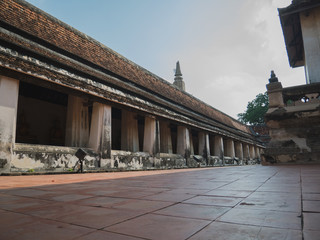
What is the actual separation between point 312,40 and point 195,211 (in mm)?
7648

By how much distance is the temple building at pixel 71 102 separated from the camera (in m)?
5.16

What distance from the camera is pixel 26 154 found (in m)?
5.17

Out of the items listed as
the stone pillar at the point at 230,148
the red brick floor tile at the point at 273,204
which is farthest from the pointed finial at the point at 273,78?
the stone pillar at the point at 230,148

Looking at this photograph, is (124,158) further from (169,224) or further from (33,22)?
(169,224)

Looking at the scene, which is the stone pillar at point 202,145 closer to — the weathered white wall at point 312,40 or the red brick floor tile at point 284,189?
the weathered white wall at point 312,40

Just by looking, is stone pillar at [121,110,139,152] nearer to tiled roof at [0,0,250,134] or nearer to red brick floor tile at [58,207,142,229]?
tiled roof at [0,0,250,134]

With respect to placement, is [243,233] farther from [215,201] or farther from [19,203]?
[19,203]

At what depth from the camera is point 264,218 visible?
46.1 inches

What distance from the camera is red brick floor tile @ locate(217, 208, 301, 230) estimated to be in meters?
1.06

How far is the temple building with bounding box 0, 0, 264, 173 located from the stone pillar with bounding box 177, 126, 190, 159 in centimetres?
5

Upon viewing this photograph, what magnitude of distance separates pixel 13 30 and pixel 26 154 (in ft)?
10.4

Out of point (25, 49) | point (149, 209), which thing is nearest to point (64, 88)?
point (25, 49)

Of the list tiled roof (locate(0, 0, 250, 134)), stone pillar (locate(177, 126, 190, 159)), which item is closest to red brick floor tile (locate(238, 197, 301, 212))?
tiled roof (locate(0, 0, 250, 134))

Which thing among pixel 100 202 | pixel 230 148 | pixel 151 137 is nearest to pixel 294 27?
pixel 151 137
